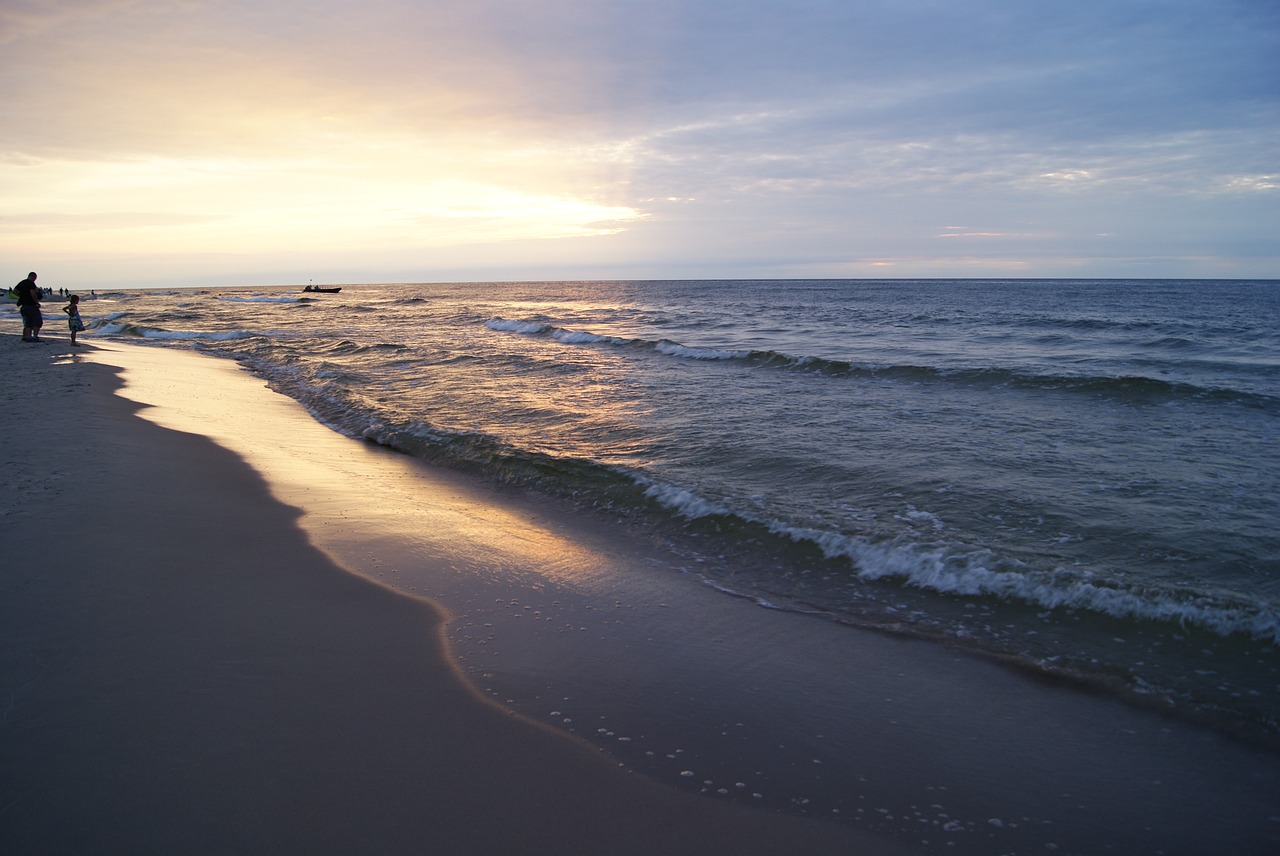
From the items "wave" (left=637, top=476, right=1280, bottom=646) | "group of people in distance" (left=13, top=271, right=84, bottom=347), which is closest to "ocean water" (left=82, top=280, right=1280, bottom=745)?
"wave" (left=637, top=476, right=1280, bottom=646)

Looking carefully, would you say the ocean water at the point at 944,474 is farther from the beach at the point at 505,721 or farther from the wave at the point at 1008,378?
the beach at the point at 505,721

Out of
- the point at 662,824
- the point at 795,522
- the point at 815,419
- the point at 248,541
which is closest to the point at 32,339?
the point at 248,541

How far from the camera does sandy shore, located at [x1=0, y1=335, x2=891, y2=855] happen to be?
2.56 metres

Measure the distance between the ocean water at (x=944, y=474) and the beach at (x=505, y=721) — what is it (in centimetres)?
67

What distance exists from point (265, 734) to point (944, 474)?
286 inches

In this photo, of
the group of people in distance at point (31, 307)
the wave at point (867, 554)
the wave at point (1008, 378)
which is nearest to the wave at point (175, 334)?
the group of people in distance at point (31, 307)

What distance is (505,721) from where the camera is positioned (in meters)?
3.37

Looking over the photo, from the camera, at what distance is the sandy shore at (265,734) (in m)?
2.56

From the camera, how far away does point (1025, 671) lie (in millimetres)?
4195

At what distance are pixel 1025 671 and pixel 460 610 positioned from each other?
3.62 meters

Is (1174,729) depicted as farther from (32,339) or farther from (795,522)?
(32,339)

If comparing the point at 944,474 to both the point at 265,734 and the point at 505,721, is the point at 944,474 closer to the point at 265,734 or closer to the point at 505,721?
the point at 505,721

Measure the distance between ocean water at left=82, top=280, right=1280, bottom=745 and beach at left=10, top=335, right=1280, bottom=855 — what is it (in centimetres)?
67

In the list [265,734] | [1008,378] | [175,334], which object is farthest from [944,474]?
[175,334]
